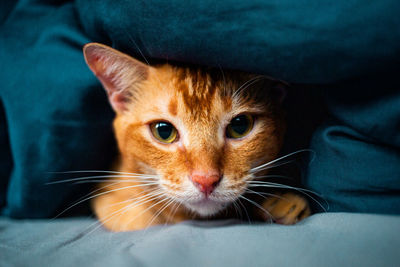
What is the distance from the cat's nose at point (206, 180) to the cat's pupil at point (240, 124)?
0.62 ft

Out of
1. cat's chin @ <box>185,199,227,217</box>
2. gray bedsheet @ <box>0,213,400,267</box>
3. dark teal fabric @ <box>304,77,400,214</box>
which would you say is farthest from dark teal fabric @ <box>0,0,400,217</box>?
cat's chin @ <box>185,199,227,217</box>

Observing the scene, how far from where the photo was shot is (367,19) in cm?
66

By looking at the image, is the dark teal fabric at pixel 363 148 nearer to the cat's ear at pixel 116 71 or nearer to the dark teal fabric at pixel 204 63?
the dark teal fabric at pixel 204 63

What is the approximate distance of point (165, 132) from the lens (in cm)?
98

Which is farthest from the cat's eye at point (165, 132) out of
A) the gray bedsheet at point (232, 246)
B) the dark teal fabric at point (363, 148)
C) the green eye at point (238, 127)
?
the dark teal fabric at point (363, 148)

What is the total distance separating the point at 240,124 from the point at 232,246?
1.31 feet

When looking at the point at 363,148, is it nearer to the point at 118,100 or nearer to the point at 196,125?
the point at 196,125

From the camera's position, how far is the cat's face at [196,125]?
88 centimetres

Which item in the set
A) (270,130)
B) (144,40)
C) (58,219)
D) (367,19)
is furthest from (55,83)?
(367,19)

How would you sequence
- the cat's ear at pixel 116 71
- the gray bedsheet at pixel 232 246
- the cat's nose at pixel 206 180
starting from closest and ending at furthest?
the gray bedsheet at pixel 232 246 < the cat's nose at pixel 206 180 < the cat's ear at pixel 116 71

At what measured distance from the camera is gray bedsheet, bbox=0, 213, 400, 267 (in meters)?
0.66

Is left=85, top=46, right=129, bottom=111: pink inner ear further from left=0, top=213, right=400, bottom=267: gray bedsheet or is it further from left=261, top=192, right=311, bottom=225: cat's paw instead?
left=261, top=192, right=311, bottom=225: cat's paw

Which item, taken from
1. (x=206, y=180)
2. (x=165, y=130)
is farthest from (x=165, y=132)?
(x=206, y=180)

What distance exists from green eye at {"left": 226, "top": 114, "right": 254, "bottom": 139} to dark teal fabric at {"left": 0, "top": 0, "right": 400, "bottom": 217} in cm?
20
